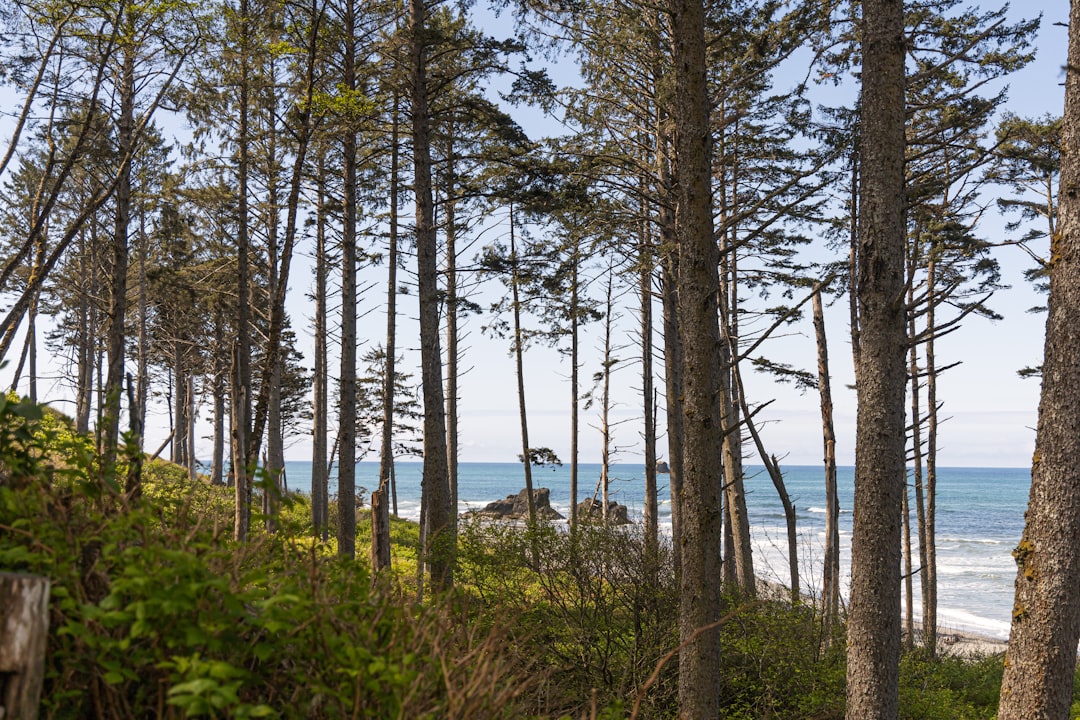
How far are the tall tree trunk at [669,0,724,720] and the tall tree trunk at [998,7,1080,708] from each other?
2335 millimetres

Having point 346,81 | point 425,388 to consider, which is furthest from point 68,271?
point 425,388

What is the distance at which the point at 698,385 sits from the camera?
213 inches

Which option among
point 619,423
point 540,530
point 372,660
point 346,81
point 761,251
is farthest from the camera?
point 619,423

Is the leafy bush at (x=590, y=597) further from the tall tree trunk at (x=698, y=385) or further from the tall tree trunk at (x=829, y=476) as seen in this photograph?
the tall tree trunk at (x=829, y=476)

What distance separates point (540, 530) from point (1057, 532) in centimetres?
464

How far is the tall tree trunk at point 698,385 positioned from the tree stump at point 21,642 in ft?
13.7

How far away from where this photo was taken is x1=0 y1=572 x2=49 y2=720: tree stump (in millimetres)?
1845

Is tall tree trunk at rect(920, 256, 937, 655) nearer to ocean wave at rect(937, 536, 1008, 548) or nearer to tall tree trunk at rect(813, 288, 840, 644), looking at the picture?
tall tree trunk at rect(813, 288, 840, 644)

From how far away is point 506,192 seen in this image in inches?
466

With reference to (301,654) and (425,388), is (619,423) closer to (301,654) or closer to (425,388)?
(425,388)

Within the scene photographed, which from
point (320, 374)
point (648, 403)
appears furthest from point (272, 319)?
point (648, 403)

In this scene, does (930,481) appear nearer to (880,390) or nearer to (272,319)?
(880,390)

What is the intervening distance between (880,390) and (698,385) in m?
1.41

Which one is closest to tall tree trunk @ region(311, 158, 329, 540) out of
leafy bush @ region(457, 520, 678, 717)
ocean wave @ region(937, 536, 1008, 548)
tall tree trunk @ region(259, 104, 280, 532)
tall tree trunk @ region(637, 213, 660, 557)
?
tall tree trunk @ region(259, 104, 280, 532)
